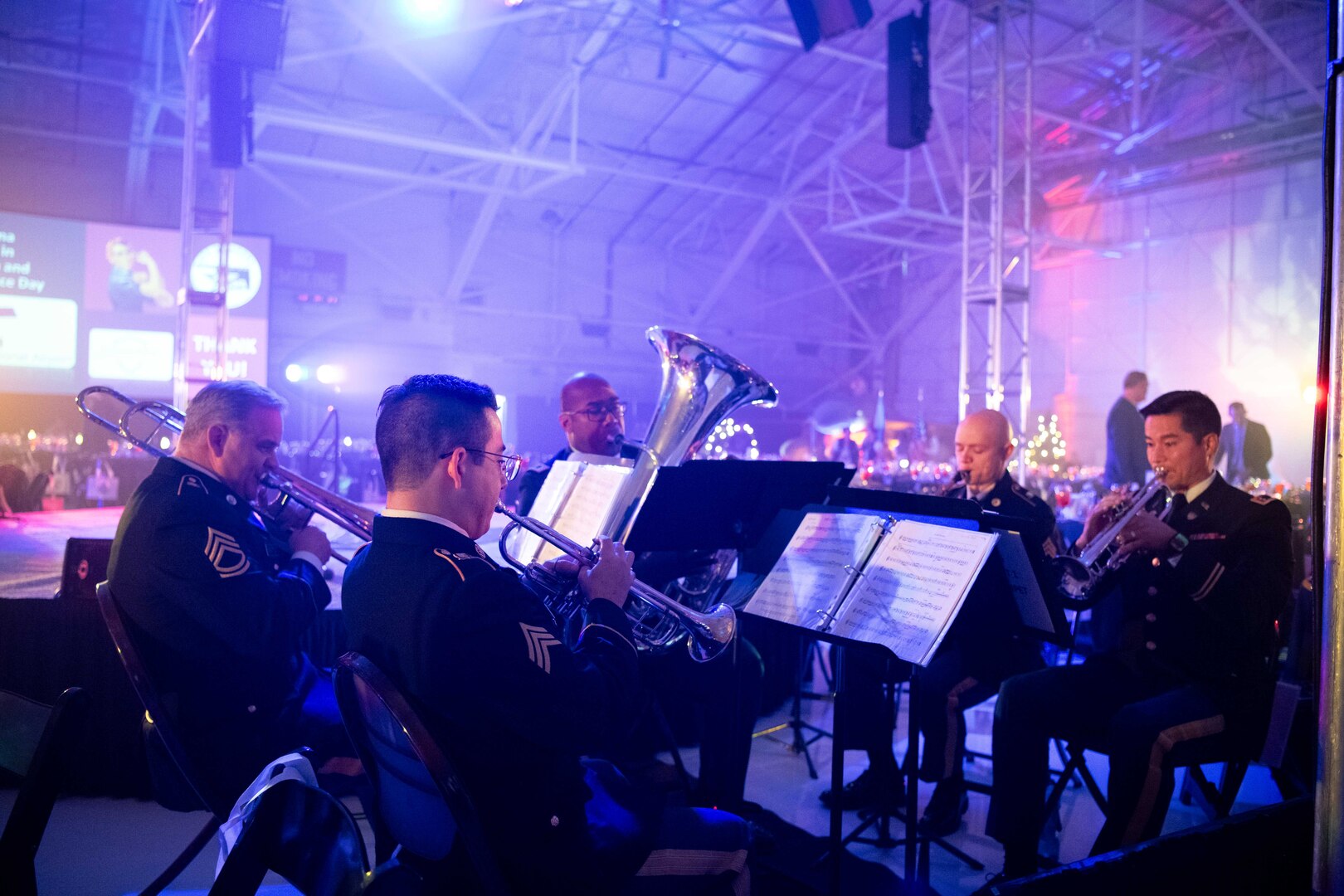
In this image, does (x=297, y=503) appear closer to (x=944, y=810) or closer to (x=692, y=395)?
(x=692, y=395)

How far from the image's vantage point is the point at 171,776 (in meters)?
2.73

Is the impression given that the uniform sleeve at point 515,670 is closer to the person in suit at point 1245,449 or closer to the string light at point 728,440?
the string light at point 728,440

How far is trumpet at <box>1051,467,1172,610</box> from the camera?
10.7 feet

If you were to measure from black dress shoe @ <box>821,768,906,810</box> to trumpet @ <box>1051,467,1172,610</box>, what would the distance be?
1289 millimetres

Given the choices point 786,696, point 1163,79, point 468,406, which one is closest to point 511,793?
point 468,406

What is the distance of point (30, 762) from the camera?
5.73 ft

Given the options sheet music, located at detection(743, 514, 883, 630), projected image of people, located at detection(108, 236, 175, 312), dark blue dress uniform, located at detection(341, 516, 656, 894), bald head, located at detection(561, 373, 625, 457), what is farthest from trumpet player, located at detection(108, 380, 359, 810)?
projected image of people, located at detection(108, 236, 175, 312)

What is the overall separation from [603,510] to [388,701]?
1585 millimetres

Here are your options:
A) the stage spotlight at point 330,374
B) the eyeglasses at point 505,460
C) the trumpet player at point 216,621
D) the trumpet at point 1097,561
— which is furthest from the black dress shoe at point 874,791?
the stage spotlight at point 330,374

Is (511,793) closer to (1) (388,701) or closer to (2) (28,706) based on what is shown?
(1) (388,701)

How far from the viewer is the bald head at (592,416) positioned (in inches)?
168

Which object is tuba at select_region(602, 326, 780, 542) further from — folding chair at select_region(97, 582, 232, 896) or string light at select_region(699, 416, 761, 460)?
string light at select_region(699, 416, 761, 460)

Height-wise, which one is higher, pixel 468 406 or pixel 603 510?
pixel 468 406

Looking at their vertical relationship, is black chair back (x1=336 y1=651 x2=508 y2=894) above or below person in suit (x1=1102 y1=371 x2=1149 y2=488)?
below
